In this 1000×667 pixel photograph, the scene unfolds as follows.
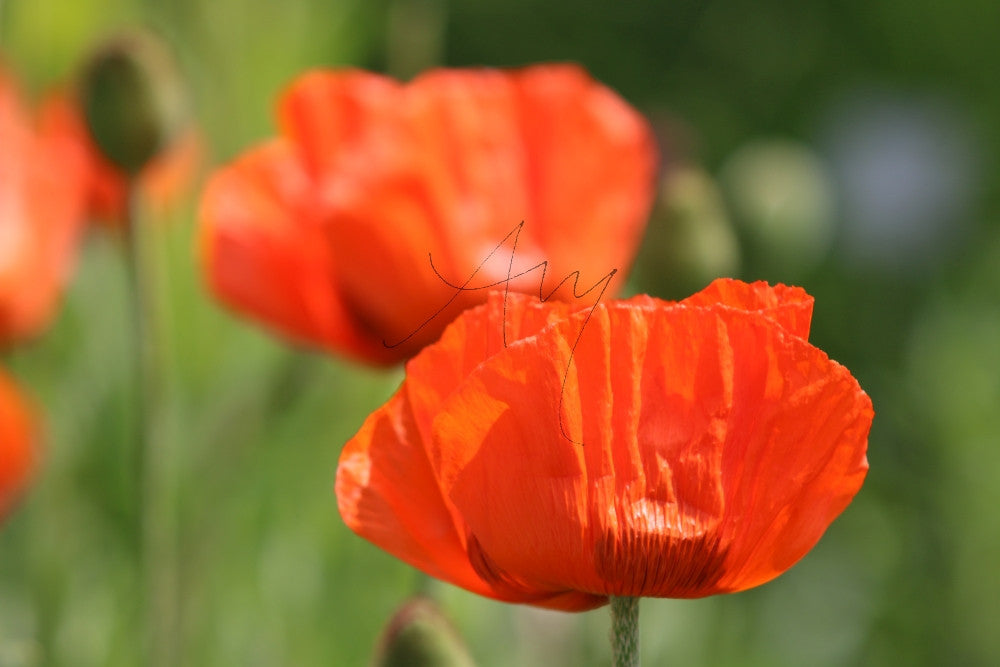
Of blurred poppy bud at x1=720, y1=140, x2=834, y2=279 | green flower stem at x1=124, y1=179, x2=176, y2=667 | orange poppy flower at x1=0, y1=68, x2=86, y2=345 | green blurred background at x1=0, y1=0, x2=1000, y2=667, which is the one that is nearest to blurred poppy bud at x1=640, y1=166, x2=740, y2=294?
green blurred background at x1=0, y1=0, x2=1000, y2=667

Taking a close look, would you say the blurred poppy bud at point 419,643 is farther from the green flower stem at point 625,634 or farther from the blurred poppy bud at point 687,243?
the blurred poppy bud at point 687,243

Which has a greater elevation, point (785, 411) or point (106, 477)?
point (785, 411)

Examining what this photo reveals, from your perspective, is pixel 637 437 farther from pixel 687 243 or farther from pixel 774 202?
pixel 774 202

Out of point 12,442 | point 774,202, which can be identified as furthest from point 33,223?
point 774,202

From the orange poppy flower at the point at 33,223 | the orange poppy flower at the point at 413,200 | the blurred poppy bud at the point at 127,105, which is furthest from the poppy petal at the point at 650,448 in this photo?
the orange poppy flower at the point at 33,223

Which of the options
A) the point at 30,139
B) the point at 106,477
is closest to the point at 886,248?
the point at 106,477

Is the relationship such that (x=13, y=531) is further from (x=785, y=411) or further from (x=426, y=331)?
(x=785, y=411)

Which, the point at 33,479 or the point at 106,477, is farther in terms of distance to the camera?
the point at 106,477
